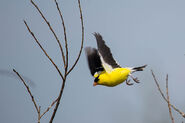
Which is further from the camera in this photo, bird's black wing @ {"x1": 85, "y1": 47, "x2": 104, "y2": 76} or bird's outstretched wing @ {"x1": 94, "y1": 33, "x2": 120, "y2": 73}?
bird's outstretched wing @ {"x1": 94, "y1": 33, "x2": 120, "y2": 73}

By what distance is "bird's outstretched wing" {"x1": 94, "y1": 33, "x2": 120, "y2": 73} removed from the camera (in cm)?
219

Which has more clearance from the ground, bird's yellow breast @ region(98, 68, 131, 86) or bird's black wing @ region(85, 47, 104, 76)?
bird's black wing @ region(85, 47, 104, 76)

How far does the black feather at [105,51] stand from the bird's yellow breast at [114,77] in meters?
0.11

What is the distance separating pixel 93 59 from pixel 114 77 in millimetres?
204

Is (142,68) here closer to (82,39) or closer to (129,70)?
(129,70)

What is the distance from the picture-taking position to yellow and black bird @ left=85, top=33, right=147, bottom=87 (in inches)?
79.8

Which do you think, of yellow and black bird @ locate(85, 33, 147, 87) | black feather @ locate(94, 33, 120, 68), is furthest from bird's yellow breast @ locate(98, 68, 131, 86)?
black feather @ locate(94, 33, 120, 68)

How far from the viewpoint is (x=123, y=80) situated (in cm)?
204

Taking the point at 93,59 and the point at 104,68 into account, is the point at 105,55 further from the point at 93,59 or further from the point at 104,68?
the point at 93,59

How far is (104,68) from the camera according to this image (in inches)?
86.7

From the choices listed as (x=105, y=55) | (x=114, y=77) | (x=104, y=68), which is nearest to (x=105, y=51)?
(x=105, y=55)

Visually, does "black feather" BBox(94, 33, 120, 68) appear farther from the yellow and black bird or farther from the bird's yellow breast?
the bird's yellow breast

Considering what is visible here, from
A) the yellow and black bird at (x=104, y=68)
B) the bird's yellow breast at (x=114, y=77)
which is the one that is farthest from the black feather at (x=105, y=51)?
the bird's yellow breast at (x=114, y=77)

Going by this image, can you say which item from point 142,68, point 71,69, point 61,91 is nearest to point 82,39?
point 71,69
